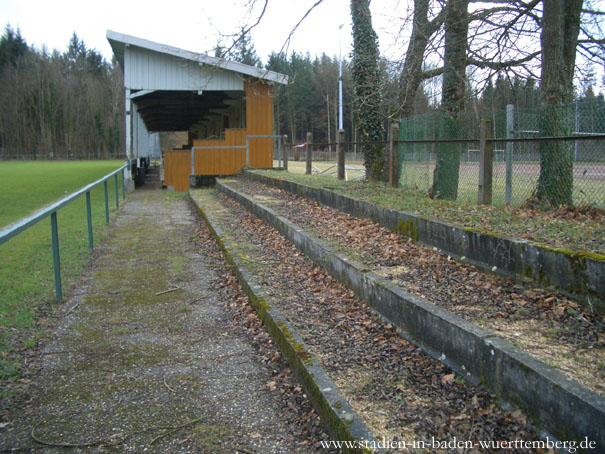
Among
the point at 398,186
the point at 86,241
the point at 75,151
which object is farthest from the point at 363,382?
the point at 75,151

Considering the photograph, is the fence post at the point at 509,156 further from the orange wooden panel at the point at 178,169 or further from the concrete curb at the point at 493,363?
the orange wooden panel at the point at 178,169

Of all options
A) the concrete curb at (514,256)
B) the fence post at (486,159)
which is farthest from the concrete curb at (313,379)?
the fence post at (486,159)

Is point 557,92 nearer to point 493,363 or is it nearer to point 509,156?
point 509,156

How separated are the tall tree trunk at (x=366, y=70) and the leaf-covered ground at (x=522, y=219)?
4666 millimetres

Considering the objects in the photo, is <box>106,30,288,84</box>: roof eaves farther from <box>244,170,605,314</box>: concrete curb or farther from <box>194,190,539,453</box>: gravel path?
<box>194,190,539,453</box>: gravel path

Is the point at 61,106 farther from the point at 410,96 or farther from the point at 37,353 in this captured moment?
the point at 37,353

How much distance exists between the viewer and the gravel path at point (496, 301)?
300 centimetres

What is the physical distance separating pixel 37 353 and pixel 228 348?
1.64 metres

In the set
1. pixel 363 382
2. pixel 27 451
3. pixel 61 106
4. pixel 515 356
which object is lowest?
pixel 27 451

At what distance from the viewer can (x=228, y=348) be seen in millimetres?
4594

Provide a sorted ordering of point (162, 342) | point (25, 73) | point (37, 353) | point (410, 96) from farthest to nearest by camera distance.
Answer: point (25, 73) < point (410, 96) < point (162, 342) < point (37, 353)

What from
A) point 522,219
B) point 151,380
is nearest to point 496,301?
point 522,219

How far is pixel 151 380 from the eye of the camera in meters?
3.93

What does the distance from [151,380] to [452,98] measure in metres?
8.51
